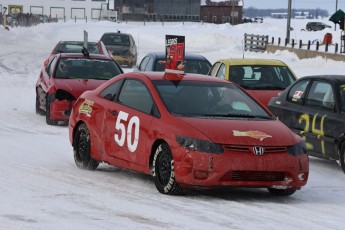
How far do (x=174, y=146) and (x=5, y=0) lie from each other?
12048 centimetres

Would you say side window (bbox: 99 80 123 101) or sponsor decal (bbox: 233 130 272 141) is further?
side window (bbox: 99 80 123 101)

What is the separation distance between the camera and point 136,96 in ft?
35.7

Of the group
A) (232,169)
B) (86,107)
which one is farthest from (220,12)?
(232,169)

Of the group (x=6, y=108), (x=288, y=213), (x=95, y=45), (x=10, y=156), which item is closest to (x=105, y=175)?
(x=10, y=156)

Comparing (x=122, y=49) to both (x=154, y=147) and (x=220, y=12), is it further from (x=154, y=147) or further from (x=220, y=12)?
(x=220, y=12)

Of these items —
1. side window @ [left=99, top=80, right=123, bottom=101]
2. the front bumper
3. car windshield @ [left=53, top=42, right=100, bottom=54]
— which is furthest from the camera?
car windshield @ [left=53, top=42, right=100, bottom=54]

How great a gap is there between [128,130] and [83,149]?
1336mm

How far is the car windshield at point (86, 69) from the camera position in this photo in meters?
18.5

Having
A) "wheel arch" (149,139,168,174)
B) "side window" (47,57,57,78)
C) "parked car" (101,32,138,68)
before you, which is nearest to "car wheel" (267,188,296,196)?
"wheel arch" (149,139,168,174)

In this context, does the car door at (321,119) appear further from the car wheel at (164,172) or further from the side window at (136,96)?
the car wheel at (164,172)

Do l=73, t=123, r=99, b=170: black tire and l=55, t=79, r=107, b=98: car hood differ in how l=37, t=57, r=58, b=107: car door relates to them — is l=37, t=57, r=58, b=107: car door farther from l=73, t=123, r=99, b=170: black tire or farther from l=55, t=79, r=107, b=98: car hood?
l=73, t=123, r=99, b=170: black tire

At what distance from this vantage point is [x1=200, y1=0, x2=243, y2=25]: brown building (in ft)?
418

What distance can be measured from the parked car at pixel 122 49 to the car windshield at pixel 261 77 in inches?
818

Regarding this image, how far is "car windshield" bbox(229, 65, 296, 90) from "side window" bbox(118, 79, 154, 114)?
21.6 feet
